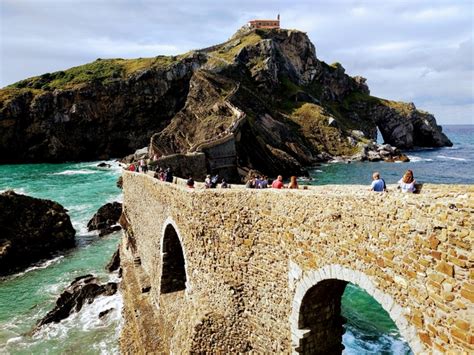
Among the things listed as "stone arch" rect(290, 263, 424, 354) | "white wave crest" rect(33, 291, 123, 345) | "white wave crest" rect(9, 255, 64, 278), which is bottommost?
"white wave crest" rect(33, 291, 123, 345)

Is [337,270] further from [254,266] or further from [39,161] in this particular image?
[39,161]

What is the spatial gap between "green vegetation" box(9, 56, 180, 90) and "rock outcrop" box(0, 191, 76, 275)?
71993 mm

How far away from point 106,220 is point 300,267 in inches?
1251

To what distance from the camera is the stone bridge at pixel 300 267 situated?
6656 millimetres

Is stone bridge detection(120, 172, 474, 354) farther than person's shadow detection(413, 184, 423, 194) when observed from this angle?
No

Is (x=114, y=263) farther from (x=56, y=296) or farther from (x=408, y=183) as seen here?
(x=408, y=183)

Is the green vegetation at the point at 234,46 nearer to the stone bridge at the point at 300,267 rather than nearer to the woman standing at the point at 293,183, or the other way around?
the stone bridge at the point at 300,267

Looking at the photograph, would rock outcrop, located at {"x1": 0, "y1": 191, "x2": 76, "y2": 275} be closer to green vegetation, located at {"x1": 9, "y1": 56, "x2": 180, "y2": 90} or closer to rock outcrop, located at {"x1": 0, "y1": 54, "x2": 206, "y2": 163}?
rock outcrop, located at {"x1": 0, "y1": 54, "x2": 206, "y2": 163}

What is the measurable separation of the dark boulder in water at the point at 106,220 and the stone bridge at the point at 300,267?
1897cm

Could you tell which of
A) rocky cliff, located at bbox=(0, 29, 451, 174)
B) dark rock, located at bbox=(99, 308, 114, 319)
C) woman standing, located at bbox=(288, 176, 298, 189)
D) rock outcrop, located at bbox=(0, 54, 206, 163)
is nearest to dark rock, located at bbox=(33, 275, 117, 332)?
dark rock, located at bbox=(99, 308, 114, 319)

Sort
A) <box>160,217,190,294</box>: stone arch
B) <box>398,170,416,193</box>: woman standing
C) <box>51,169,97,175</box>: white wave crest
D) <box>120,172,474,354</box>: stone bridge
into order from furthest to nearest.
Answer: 1. <box>51,169,97,175</box>: white wave crest
2. <box>160,217,190,294</box>: stone arch
3. <box>398,170,416,193</box>: woman standing
4. <box>120,172,474,354</box>: stone bridge

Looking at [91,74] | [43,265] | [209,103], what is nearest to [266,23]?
[91,74]

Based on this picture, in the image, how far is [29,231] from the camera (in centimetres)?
3275

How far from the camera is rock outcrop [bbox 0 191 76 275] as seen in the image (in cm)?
3041
